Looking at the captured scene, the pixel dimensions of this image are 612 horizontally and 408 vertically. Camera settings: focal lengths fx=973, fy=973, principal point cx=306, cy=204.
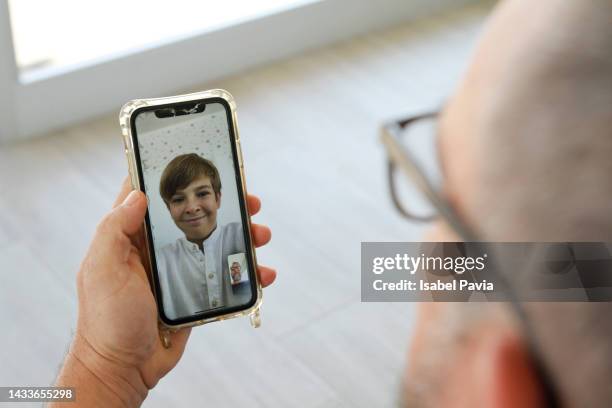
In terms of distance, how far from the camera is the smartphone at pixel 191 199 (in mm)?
814

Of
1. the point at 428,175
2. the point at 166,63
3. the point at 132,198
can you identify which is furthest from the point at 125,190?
the point at 166,63

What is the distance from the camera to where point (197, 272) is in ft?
2.75

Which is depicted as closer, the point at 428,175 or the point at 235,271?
the point at 428,175

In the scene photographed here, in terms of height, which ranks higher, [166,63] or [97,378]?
[166,63]

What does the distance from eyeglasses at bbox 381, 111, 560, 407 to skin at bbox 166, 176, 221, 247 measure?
156 mm

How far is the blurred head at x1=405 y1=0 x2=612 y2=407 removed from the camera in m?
0.40

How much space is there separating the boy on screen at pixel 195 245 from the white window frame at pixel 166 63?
999 mm

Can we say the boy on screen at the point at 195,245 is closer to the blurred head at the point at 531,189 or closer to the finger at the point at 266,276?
the finger at the point at 266,276

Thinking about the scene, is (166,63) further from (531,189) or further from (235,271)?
(531,189)

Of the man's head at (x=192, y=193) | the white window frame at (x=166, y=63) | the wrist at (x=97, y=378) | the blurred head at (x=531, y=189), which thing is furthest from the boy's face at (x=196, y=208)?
the white window frame at (x=166, y=63)

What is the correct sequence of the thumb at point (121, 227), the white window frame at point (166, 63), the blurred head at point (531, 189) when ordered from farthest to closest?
1. the white window frame at point (166, 63)
2. the thumb at point (121, 227)
3. the blurred head at point (531, 189)

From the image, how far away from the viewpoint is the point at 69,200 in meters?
1.65

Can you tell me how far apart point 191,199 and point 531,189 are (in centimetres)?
43

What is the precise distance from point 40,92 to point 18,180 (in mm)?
190
